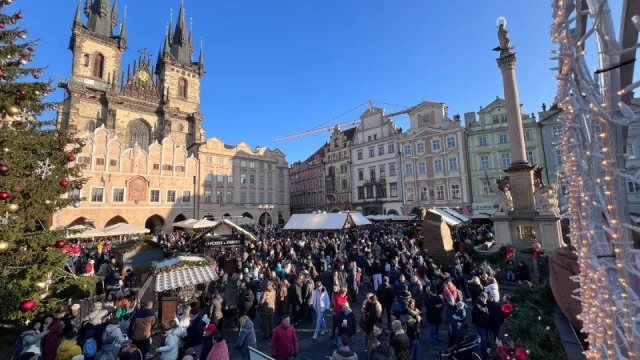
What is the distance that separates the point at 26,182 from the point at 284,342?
6095mm

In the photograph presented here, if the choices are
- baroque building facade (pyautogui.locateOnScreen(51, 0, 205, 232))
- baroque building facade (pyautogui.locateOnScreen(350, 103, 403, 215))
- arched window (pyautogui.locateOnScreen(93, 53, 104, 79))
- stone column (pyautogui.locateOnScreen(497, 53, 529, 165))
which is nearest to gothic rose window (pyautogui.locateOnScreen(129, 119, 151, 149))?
baroque building facade (pyautogui.locateOnScreen(51, 0, 205, 232))

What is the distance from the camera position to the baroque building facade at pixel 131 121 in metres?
28.5

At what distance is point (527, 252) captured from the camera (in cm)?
1252

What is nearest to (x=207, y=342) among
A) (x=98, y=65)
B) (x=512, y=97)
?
(x=512, y=97)

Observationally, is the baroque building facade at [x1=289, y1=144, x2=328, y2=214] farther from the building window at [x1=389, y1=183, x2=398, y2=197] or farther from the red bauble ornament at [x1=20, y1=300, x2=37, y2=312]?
the red bauble ornament at [x1=20, y1=300, x2=37, y2=312]

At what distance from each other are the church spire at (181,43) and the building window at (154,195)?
28441mm

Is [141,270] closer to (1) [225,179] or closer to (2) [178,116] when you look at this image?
(1) [225,179]

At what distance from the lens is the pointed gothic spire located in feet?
141

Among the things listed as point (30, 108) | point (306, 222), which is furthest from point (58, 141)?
point (306, 222)

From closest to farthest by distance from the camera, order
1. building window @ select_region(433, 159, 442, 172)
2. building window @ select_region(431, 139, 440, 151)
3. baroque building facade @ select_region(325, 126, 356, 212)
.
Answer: building window @ select_region(433, 159, 442, 172)
building window @ select_region(431, 139, 440, 151)
baroque building facade @ select_region(325, 126, 356, 212)

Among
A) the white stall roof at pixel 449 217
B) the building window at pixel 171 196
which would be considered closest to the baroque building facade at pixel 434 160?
the white stall roof at pixel 449 217

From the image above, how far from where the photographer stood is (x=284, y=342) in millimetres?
5684

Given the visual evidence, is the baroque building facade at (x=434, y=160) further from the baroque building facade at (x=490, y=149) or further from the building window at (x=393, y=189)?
the building window at (x=393, y=189)

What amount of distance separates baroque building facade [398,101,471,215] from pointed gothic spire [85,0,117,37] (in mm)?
47118
